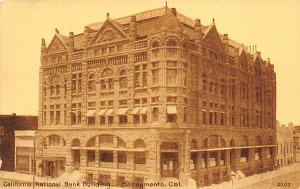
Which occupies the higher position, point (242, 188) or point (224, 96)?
point (224, 96)

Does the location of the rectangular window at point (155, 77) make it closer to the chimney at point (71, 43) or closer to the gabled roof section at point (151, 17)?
the gabled roof section at point (151, 17)

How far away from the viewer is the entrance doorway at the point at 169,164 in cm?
3112

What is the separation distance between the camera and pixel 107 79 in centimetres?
3469

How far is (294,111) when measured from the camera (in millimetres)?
29922

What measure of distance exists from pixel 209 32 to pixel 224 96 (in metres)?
6.42

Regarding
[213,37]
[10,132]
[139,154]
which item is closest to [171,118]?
[139,154]

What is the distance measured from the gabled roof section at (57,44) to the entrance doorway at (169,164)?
534 inches

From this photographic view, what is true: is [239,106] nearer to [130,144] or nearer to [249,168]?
[249,168]

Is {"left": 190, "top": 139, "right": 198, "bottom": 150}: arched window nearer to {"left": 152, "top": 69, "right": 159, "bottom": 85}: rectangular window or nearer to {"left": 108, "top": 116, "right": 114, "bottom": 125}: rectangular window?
{"left": 152, "top": 69, "right": 159, "bottom": 85}: rectangular window

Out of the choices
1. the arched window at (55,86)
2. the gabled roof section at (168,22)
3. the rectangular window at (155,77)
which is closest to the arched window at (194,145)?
the rectangular window at (155,77)

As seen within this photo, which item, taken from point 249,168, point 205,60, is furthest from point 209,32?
point 249,168

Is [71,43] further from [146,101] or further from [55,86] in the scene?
[146,101]

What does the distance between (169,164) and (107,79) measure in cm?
889

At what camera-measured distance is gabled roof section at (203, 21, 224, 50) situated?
34.4 metres
